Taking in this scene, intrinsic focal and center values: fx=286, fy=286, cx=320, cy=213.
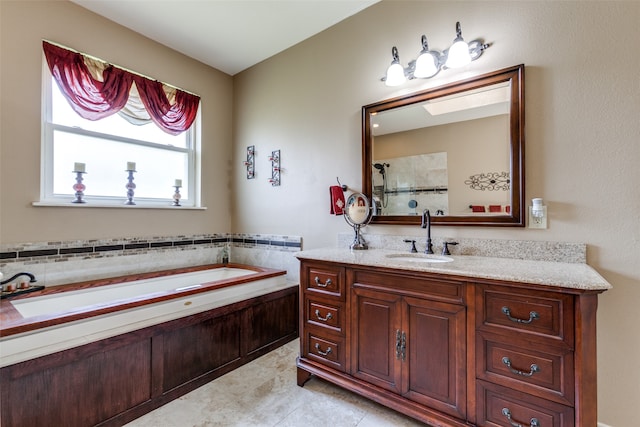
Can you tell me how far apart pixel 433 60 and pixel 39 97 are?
2.76m

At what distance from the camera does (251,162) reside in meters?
3.10

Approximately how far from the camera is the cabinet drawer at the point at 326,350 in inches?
67.4

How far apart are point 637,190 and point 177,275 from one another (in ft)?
10.3

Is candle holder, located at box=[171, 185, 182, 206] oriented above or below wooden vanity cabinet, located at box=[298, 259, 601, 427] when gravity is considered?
above

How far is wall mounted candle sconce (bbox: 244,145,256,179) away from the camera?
3.08 meters

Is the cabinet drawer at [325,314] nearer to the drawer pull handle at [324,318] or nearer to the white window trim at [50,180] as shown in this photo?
the drawer pull handle at [324,318]

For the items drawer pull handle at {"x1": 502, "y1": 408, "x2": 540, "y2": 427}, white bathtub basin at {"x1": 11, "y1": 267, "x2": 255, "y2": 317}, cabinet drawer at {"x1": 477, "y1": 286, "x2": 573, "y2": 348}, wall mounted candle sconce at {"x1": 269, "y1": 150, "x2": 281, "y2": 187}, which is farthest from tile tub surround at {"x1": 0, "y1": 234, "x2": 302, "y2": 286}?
drawer pull handle at {"x1": 502, "y1": 408, "x2": 540, "y2": 427}

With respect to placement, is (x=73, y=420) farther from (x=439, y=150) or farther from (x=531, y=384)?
(x=439, y=150)

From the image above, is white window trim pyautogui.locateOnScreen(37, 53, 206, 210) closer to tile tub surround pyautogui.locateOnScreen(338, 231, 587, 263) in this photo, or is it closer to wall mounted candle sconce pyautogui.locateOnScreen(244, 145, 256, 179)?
wall mounted candle sconce pyautogui.locateOnScreen(244, 145, 256, 179)

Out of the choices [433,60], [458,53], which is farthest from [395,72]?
[458,53]

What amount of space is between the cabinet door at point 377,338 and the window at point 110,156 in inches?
87.0

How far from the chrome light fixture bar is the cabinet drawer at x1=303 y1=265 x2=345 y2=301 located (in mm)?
1371

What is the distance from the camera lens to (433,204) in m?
1.93

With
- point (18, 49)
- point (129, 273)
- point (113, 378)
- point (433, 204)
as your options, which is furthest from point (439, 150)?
point (18, 49)
